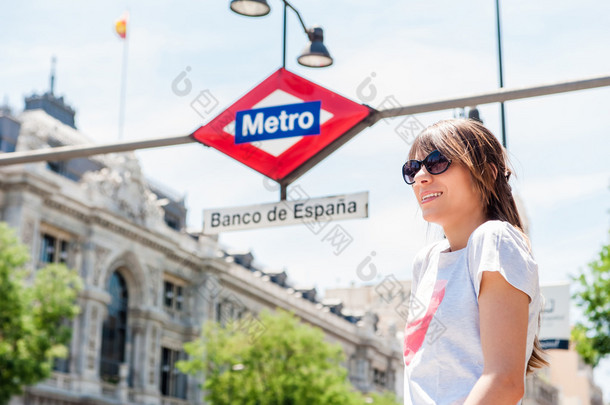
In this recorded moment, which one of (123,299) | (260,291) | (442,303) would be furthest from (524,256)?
(260,291)

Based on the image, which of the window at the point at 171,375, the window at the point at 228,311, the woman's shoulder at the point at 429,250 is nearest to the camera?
the woman's shoulder at the point at 429,250

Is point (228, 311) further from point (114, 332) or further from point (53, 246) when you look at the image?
point (53, 246)

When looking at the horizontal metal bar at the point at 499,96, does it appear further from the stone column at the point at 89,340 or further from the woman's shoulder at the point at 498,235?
the stone column at the point at 89,340

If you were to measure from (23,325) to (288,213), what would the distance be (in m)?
20.8

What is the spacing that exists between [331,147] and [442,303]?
6.52 m

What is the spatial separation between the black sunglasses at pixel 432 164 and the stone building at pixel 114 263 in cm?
3624

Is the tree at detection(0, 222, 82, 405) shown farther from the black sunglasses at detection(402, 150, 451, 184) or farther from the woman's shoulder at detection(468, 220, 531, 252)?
the woman's shoulder at detection(468, 220, 531, 252)

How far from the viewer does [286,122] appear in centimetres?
897

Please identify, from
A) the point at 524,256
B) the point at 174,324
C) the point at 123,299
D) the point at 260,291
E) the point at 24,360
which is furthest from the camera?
the point at 260,291

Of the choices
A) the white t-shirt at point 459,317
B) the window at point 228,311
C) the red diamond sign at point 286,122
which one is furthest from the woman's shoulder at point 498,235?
the window at point 228,311

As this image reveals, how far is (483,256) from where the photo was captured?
246 cm

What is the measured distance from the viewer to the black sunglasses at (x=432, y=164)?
275 centimetres

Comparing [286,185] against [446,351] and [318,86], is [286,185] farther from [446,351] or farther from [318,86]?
[446,351]

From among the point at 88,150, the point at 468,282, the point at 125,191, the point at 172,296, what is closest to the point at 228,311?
the point at 172,296
